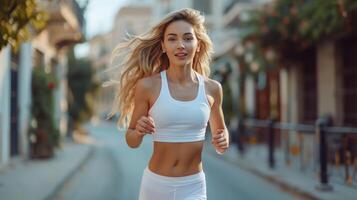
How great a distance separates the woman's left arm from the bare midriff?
15 cm

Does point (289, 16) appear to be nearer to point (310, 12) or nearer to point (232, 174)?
point (310, 12)

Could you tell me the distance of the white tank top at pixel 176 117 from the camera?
2.78m

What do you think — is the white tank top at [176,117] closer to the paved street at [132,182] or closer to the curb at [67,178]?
the curb at [67,178]

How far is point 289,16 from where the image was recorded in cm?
1355

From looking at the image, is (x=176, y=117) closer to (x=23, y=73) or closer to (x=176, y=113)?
(x=176, y=113)

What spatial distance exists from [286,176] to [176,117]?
8.21 meters

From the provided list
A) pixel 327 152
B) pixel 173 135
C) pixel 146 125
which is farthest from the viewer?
pixel 327 152

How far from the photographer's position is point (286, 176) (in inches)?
416

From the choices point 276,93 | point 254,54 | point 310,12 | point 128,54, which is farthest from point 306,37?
point 128,54

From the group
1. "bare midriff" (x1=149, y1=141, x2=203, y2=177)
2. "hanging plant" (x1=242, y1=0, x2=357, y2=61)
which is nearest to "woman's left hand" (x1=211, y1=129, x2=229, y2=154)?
"bare midriff" (x1=149, y1=141, x2=203, y2=177)

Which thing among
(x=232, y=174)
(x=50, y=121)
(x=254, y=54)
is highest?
(x=254, y=54)

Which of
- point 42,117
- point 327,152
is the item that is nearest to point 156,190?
point 327,152

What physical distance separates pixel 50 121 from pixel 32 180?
4282 mm

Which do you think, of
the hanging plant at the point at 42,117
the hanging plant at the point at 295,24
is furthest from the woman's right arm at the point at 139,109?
the hanging plant at the point at 42,117
